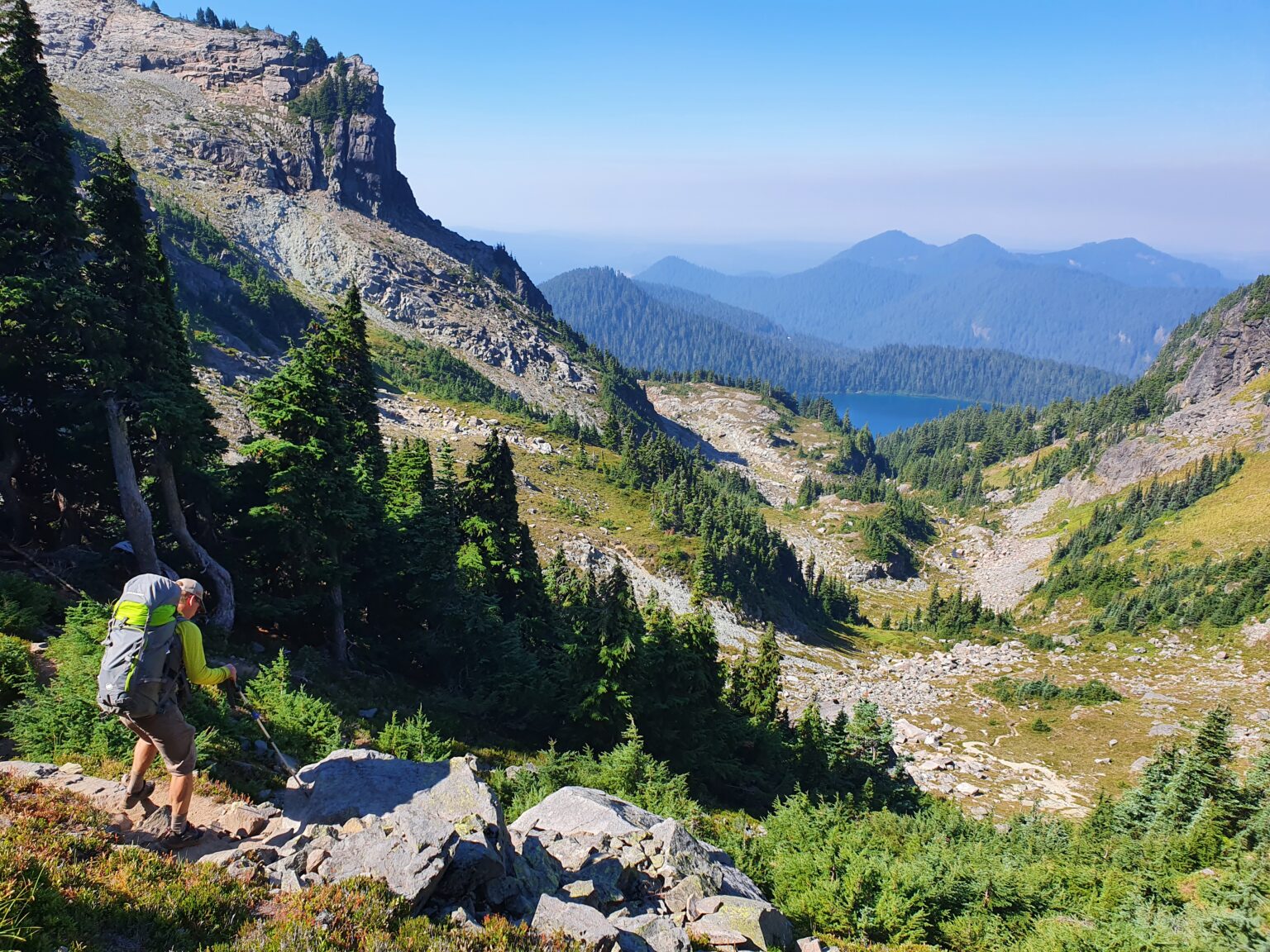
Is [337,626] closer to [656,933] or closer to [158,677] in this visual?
[158,677]

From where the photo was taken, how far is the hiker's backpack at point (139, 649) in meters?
7.64

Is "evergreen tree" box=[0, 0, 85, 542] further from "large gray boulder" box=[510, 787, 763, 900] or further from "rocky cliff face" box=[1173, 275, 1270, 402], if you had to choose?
"rocky cliff face" box=[1173, 275, 1270, 402]

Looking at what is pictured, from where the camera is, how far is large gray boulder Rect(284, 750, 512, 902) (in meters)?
8.20

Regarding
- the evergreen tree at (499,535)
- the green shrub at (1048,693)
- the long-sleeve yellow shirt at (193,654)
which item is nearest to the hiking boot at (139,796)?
the long-sleeve yellow shirt at (193,654)

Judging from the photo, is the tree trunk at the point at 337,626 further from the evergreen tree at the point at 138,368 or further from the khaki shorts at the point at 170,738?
the khaki shorts at the point at 170,738

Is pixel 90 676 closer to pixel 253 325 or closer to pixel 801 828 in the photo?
pixel 801 828

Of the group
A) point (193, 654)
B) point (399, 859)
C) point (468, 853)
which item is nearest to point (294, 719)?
point (193, 654)

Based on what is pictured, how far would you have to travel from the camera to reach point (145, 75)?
12888 cm

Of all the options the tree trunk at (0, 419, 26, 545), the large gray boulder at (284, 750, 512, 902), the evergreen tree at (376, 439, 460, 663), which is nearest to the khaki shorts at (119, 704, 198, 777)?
the large gray boulder at (284, 750, 512, 902)

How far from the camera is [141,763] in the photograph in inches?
321

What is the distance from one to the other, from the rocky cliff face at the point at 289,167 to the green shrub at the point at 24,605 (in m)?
106

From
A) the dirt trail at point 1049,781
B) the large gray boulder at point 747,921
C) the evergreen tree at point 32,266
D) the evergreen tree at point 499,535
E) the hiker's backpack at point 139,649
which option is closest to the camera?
the hiker's backpack at point 139,649

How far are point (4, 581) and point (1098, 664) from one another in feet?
284

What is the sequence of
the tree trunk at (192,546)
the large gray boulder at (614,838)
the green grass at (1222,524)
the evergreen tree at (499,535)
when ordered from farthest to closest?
the green grass at (1222,524) < the evergreen tree at (499,535) < the tree trunk at (192,546) < the large gray boulder at (614,838)
